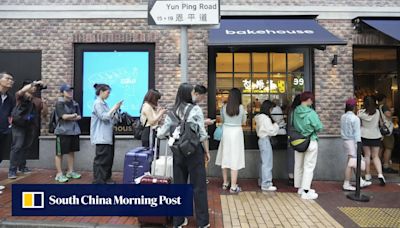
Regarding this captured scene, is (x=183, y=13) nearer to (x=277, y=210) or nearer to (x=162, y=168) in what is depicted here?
(x=162, y=168)

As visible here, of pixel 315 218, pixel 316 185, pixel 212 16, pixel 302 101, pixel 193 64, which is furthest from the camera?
pixel 193 64

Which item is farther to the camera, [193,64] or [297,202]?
[193,64]

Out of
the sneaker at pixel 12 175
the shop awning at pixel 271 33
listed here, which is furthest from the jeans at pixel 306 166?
the sneaker at pixel 12 175

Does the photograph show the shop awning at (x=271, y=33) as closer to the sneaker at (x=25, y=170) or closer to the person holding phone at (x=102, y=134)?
the person holding phone at (x=102, y=134)

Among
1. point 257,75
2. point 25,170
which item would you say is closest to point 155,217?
point 25,170

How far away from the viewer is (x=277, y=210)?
19.6 ft

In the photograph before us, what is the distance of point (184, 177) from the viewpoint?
16.5 ft

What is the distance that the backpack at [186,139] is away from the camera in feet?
15.5

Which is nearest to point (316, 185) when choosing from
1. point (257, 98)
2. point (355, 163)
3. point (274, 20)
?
point (355, 163)

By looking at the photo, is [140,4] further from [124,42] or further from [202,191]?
[202,191]

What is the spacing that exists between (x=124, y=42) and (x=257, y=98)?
3.28 m

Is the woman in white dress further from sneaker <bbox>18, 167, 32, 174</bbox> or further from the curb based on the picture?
sneaker <bbox>18, 167, 32, 174</bbox>

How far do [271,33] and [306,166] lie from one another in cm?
267

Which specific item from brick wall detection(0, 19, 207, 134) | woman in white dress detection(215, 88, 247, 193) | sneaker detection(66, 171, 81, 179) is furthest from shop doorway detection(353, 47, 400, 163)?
sneaker detection(66, 171, 81, 179)
